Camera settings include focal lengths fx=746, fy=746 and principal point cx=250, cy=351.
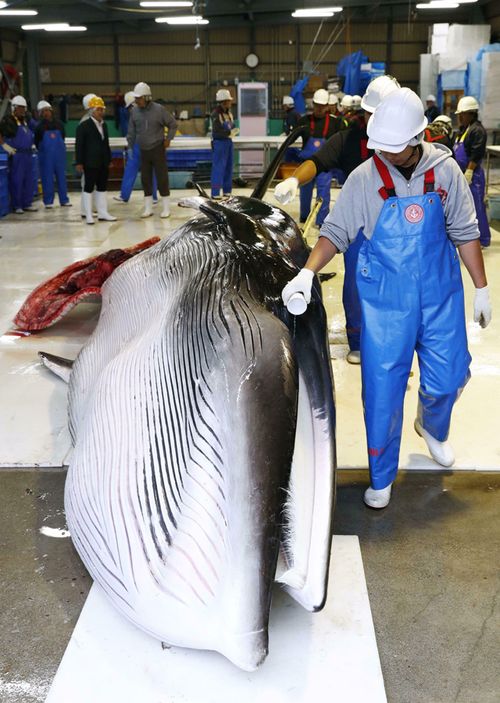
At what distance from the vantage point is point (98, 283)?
6.61 metres

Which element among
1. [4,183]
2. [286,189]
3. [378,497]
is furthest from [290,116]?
[378,497]

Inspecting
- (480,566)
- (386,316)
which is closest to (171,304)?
(386,316)

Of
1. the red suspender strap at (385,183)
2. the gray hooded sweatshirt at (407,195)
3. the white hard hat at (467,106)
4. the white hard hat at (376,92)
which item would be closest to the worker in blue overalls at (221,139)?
the white hard hat at (467,106)

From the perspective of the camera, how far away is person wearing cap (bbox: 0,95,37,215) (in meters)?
13.6

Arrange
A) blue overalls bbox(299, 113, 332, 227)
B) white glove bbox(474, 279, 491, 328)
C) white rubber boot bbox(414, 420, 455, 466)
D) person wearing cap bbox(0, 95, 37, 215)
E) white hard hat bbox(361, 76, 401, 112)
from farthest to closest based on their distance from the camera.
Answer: person wearing cap bbox(0, 95, 37, 215)
blue overalls bbox(299, 113, 332, 227)
white hard hat bbox(361, 76, 401, 112)
white rubber boot bbox(414, 420, 455, 466)
white glove bbox(474, 279, 491, 328)

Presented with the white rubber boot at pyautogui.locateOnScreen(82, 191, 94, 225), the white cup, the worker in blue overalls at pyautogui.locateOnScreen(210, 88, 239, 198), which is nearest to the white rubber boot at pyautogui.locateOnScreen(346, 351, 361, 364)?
the white cup

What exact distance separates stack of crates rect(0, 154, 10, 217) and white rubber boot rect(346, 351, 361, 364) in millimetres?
9618

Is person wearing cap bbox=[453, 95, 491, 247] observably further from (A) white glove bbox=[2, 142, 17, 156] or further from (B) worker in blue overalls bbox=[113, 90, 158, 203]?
(A) white glove bbox=[2, 142, 17, 156]

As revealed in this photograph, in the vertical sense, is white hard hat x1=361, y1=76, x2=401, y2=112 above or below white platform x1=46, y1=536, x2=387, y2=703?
above

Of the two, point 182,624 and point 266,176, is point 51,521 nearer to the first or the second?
point 182,624

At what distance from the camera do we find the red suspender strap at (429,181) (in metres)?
3.33

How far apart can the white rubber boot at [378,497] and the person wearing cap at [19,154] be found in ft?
38.1

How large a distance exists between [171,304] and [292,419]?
108 cm

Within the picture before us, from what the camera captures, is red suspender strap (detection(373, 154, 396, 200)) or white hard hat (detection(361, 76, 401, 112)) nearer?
red suspender strap (detection(373, 154, 396, 200))
